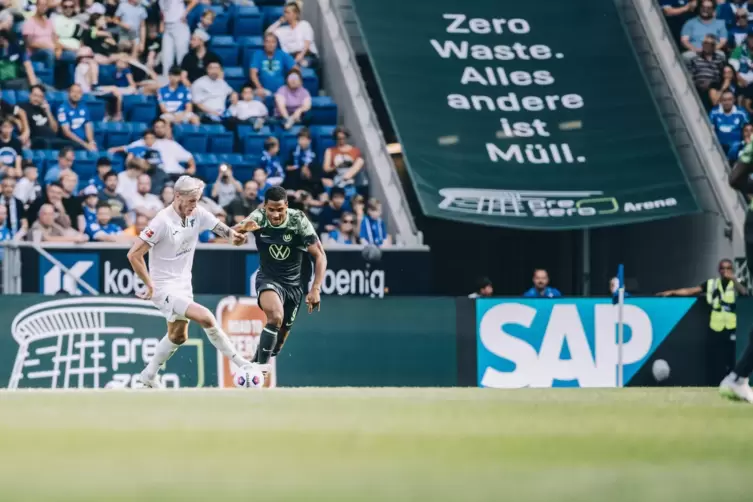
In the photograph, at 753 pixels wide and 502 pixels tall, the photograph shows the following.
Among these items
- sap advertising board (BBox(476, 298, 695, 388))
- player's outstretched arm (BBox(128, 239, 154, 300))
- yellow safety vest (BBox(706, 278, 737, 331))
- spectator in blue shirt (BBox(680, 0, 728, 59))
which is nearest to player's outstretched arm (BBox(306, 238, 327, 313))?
player's outstretched arm (BBox(128, 239, 154, 300))

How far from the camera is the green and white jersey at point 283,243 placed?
14.6 m

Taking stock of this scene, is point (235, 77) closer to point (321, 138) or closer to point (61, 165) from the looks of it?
point (321, 138)

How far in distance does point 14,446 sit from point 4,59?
15103 mm

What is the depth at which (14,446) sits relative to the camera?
8.10 meters

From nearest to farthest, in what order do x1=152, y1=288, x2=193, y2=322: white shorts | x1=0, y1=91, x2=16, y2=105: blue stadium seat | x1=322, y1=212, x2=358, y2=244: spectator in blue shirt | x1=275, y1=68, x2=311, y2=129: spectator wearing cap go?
x1=152, y1=288, x2=193, y2=322: white shorts < x1=322, y1=212, x2=358, y2=244: spectator in blue shirt < x1=0, y1=91, x2=16, y2=105: blue stadium seat < x1=275, y1=68, x2=311, y2=129: spectator wearing cap

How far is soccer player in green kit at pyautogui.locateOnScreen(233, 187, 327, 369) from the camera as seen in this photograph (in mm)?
14398

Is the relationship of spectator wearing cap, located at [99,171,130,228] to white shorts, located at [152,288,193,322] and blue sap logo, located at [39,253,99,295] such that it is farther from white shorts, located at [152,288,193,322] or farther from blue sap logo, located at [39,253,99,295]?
white shorts, located at [152,288,193,322]

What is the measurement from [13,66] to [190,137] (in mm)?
2941

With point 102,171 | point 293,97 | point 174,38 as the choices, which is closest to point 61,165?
point 102,171

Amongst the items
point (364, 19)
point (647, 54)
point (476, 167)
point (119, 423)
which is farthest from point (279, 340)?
point (647, 54)

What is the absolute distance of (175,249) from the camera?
46.1 feet

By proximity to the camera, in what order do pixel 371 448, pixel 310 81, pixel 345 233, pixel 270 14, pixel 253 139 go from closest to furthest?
pixel 371 448 → pixel 345 233 → pixel 253 139 → pixel 310 81 → pixel 270 14

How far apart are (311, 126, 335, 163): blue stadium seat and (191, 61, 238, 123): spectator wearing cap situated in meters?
1.33

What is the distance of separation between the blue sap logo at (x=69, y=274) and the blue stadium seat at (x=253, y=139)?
412cm
